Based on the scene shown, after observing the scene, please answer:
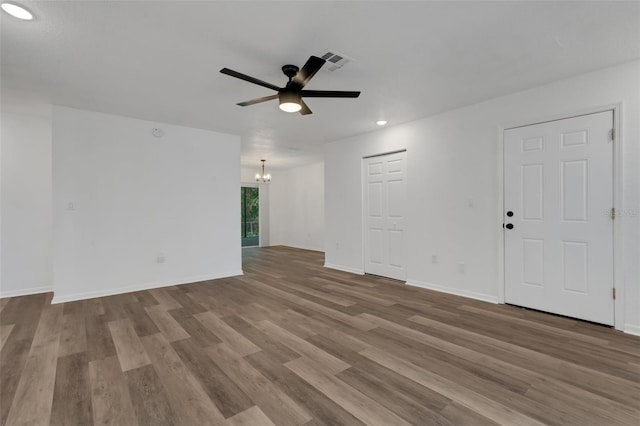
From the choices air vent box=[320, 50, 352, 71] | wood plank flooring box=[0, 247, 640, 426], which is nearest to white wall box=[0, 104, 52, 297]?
wood plank flooring box=[0, 247, 640, 426]

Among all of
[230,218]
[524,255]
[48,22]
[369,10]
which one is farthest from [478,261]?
[48,22]

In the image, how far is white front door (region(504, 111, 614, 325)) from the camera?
9.76 ft

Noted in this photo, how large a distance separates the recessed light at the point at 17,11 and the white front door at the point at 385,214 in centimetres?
454

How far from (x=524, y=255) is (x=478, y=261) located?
1.76 ft

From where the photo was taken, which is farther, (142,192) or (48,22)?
(142,192)

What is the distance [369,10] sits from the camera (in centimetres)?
206

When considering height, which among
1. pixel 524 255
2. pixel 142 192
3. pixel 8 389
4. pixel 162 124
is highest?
pixel 162 124

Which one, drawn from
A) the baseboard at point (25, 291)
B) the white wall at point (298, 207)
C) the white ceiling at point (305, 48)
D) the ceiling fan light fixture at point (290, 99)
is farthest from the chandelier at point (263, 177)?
the ceiling fan light fixture at point (290, 99)

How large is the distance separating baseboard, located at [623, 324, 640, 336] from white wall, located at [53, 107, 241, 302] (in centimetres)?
535

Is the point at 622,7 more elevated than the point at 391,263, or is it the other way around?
the point at 622,7

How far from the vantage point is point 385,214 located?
5148mm

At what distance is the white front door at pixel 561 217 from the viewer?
2.97 metres

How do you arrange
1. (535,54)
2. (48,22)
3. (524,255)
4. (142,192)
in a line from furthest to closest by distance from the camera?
(142,192)
(524,255)
(535,54)
(48,22)

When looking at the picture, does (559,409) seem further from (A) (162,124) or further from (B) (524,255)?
(A) (162,124)
